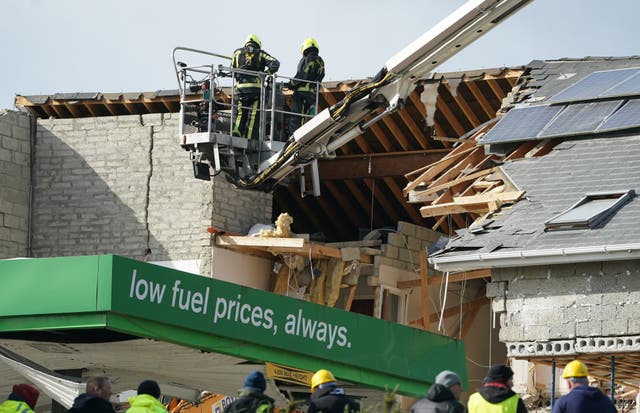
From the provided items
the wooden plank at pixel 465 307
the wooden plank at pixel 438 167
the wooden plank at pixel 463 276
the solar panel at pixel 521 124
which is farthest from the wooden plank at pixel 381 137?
the solar panel at pixel 521 124

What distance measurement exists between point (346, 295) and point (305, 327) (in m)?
8.88

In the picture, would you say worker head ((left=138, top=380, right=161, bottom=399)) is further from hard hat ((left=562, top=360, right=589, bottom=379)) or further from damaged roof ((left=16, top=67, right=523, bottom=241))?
damaged roof ((left=16, top=67, right=523, bottom=241))

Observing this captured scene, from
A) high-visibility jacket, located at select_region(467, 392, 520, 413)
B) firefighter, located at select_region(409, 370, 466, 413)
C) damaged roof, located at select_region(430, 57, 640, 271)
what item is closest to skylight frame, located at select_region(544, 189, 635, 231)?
damaged roof, located at select_region(430, 57, 640, 271)

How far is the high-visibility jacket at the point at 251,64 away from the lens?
26672 millimetres

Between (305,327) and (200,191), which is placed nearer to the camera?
(305,327)

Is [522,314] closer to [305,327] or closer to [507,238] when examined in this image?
[507,238]

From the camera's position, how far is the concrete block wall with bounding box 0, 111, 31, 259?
28.0m

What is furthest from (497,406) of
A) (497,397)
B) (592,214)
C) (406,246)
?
(406,246)

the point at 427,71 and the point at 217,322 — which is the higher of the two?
the point at 427,71

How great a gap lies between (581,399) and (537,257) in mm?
7875

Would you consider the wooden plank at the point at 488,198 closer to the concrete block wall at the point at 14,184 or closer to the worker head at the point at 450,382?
the concrete block wall at the point at 14,184

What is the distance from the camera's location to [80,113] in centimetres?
2977

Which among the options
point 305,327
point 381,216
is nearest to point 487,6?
point 305,327

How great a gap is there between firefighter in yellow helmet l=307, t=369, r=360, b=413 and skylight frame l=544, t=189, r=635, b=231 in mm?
8484
